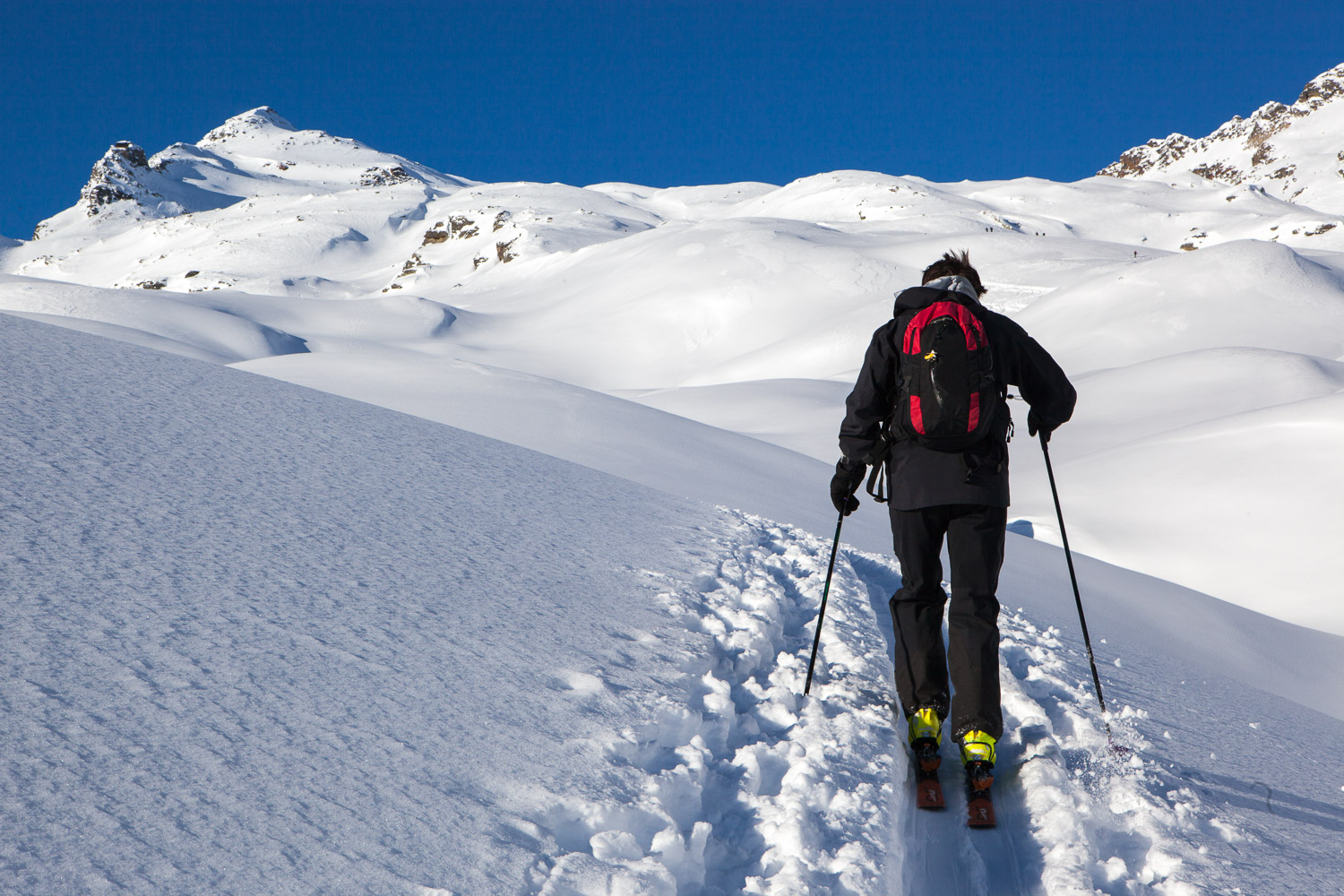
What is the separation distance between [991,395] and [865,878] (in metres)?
1.24

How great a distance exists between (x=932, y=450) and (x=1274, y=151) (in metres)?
118

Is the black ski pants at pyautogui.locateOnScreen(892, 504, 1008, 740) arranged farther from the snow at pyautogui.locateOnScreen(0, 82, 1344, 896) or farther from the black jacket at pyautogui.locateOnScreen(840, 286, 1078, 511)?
the snow at pyautogui.locateOnScreen(0, 82, 1344, 896)

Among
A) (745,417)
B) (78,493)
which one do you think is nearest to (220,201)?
(745,417)

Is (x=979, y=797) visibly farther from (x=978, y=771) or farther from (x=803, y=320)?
(x=803, y=320)

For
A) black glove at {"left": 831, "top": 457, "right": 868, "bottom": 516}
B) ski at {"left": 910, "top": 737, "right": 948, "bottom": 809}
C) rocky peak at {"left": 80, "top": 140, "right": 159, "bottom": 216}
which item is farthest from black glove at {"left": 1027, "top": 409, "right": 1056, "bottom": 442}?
rocky peak at {"left": 80, "top": 140, "right": 159, "bottom": 216}

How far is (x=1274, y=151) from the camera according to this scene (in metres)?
94.0

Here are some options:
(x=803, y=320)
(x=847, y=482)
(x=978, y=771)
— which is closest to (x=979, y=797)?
(x=978, y=771)

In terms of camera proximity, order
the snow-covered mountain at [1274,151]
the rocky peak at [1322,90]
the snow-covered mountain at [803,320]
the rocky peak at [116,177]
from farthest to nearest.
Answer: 1. the rocky peak at [1322,90]
2. the rocky peak at [116,177]
3. the snow-covered mountain at [1274,151]
4. the snow-covered mountain at [803,320]

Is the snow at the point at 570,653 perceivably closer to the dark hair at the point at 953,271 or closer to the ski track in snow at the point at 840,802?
the ski track in snow at the point at 840,802

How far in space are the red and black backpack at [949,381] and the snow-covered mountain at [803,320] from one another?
2.96m

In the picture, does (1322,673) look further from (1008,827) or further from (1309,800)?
(1008,827)

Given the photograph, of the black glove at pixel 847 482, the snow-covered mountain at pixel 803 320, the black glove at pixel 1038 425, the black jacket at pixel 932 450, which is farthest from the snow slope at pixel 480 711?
the snow-covered mountain at pixel 803 320

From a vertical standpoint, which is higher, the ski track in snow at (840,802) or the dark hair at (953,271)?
the dark hair at (953,271)

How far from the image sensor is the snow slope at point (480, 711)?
4.65 ft
